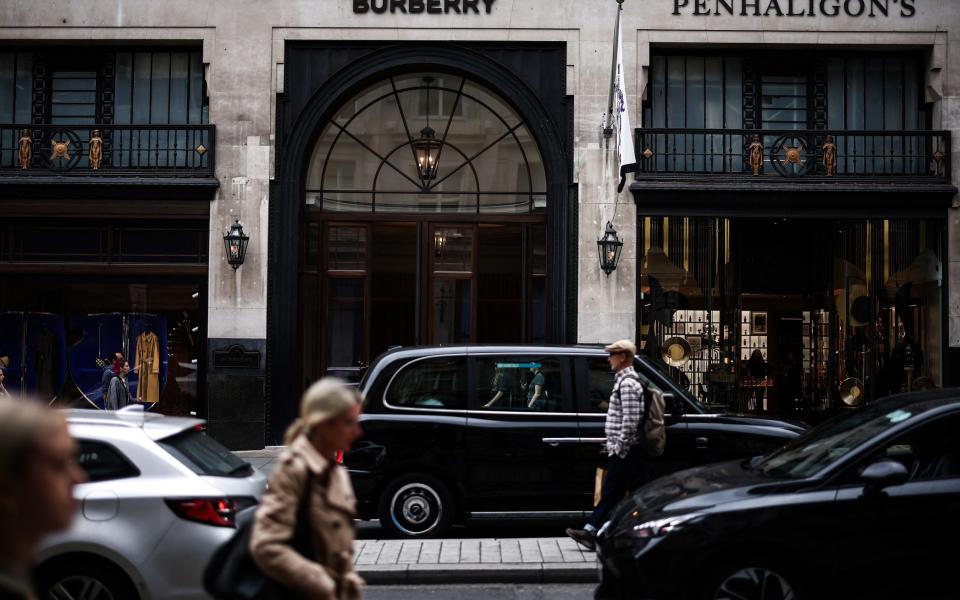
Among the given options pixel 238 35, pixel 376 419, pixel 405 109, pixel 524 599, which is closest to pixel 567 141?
pixel 405 109

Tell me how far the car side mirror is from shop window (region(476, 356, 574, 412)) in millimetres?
4436

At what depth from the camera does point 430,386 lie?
33.2 feet

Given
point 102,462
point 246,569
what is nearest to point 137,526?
point 102,462

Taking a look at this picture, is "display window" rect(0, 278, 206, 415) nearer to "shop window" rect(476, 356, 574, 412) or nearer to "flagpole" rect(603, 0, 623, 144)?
"flagpole" rect(603, 0, 623, 144)

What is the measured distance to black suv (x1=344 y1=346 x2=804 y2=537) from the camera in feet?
32.3

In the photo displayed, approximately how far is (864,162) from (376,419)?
1146cm

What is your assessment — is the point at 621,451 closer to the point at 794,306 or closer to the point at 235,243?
the point at 794,306

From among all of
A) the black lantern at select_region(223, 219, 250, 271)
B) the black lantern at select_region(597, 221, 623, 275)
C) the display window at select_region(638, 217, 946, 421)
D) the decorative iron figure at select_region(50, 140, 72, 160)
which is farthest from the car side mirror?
the decorative iron figure at select_region(50, 140, 72, 160)

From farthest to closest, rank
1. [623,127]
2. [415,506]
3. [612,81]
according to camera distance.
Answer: [612,81] → [623,127] → [415,506]

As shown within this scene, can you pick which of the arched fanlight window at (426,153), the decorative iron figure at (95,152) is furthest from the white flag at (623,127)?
the decorative iron figure at (95,152)

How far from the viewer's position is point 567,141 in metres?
17.6

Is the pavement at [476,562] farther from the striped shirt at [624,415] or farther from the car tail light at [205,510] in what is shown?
the car tail light at [205,510]

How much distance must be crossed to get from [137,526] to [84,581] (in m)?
0.44

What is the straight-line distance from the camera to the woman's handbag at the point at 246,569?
11.8 ft
